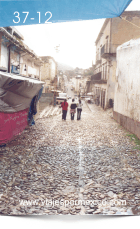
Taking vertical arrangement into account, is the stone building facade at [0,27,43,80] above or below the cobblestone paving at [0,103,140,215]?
above

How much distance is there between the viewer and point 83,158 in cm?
657

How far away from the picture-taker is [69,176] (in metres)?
5.18

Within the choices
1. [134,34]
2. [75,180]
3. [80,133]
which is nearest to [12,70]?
[80,133]

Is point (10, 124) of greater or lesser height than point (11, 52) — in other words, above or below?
below

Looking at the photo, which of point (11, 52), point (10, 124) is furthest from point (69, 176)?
point (11, 52)

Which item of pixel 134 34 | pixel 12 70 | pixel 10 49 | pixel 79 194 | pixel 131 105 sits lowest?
pixel 79 194

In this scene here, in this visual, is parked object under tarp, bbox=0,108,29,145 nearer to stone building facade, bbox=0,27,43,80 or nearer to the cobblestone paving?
the cobblestone paving

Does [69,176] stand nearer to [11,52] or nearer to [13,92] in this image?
[13,92]

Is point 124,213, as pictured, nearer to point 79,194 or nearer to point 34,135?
point 79,194

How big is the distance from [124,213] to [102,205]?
16.4 inches

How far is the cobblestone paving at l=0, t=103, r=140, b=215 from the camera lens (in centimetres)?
374

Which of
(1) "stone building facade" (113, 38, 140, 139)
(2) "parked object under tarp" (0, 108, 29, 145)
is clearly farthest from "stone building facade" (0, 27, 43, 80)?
(1) "stone building facade" (113, 38, 140, 139)

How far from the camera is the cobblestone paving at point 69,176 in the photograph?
374 centimetres

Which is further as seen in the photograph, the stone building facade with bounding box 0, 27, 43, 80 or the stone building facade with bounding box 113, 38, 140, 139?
the stone building facade with bounding box 113, 38, 140, 139
